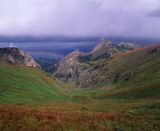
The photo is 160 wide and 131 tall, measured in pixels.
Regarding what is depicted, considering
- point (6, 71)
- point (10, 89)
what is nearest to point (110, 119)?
point (10, 89)

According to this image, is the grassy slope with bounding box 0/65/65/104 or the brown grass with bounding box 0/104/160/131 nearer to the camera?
the brown grass with bounding box 0/104/160/131

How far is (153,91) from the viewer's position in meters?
112

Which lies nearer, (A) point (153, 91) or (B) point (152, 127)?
(B) point (152, 127)

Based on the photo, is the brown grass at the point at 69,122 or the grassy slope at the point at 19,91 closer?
the brown grass at the point at 69,122

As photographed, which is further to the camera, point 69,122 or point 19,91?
point 19,91

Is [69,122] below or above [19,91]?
above

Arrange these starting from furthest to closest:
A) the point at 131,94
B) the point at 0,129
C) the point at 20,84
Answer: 1. the point at 131,94
2. the point at 20,84
3. the point at 0,129

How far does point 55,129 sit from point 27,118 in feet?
13.2

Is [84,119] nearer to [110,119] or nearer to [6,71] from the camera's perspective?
[110,119]

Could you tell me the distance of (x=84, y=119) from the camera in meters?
38.3

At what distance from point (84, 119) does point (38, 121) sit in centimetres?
487

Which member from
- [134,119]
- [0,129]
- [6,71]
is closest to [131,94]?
[6,71]

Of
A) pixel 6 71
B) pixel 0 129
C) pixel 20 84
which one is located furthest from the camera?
Result: pixel 6 71

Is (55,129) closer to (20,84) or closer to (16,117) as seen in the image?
(16,117)
